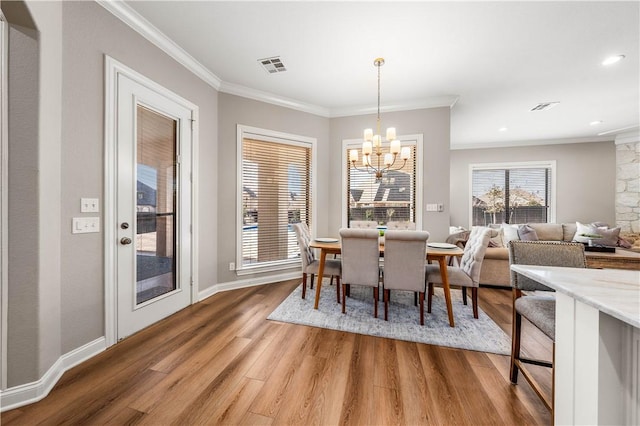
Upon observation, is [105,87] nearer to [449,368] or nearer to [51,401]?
[51,401]

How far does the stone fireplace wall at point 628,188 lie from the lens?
5.21 m

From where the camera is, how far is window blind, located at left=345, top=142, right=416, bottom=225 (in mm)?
4133

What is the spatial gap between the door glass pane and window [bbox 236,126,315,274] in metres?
1.00

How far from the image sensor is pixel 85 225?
1870 mm

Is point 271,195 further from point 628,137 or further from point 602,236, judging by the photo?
point 628,137

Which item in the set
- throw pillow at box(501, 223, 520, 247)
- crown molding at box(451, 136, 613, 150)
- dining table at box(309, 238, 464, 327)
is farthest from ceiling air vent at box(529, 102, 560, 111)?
dining table at box(309, 238, 464, 327)

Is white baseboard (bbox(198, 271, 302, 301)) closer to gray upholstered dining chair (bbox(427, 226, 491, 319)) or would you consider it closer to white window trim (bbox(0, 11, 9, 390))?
white window trim (bbox(0, 11, 9, 390))

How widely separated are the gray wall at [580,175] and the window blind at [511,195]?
0.81 feet

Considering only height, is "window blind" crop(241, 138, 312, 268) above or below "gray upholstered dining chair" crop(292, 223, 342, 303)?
above

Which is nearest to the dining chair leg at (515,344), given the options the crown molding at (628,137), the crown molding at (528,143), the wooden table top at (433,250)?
the wooden table top at (433,250)

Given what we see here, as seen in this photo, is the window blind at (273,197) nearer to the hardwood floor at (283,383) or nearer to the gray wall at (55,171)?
the hardwood floor at (283,383)

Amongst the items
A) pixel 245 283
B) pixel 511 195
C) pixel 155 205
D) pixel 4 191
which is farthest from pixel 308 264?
pixel 511 195

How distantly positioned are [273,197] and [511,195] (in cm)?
A: 609

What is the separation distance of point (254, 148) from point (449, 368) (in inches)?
137
